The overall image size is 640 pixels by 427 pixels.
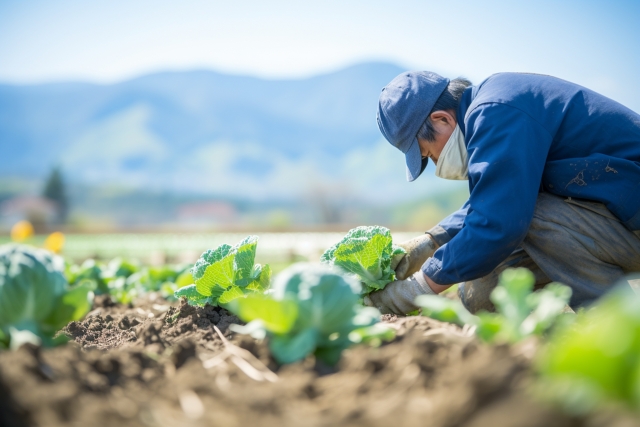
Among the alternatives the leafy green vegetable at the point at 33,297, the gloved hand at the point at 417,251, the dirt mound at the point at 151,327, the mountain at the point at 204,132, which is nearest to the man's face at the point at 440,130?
the gloved hand at the point at 417,251

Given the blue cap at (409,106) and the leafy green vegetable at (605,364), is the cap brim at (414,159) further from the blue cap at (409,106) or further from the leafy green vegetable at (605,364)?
the leafy green vegetable at (605,364)

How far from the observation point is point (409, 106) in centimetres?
298

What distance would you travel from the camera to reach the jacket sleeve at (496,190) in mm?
2473

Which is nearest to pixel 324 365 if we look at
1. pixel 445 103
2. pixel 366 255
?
pixel 366 255

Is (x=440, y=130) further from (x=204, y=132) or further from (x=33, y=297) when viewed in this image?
(x=204, y=132)

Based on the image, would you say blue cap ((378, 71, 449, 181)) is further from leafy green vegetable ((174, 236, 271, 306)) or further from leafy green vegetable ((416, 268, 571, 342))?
leafy green vegetable ((416, 268, 571, 342))

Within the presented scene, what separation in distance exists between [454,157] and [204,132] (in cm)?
10193

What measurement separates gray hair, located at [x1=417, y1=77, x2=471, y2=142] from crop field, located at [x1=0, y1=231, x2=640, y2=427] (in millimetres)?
1344

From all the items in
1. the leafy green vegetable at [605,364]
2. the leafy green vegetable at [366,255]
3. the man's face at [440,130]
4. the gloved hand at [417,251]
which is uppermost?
the leafy green vegetable at [605,364]

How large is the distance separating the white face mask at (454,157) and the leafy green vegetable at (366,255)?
66 centimetres

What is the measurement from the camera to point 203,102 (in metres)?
111

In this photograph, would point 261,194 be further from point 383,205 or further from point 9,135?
point 9,135

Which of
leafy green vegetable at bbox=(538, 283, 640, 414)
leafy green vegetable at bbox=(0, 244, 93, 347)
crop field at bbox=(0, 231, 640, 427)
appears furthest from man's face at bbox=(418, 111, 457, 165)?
leafy green vegetable at bbox=(538, 283, 640, 414)

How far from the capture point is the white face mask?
3.04 m
